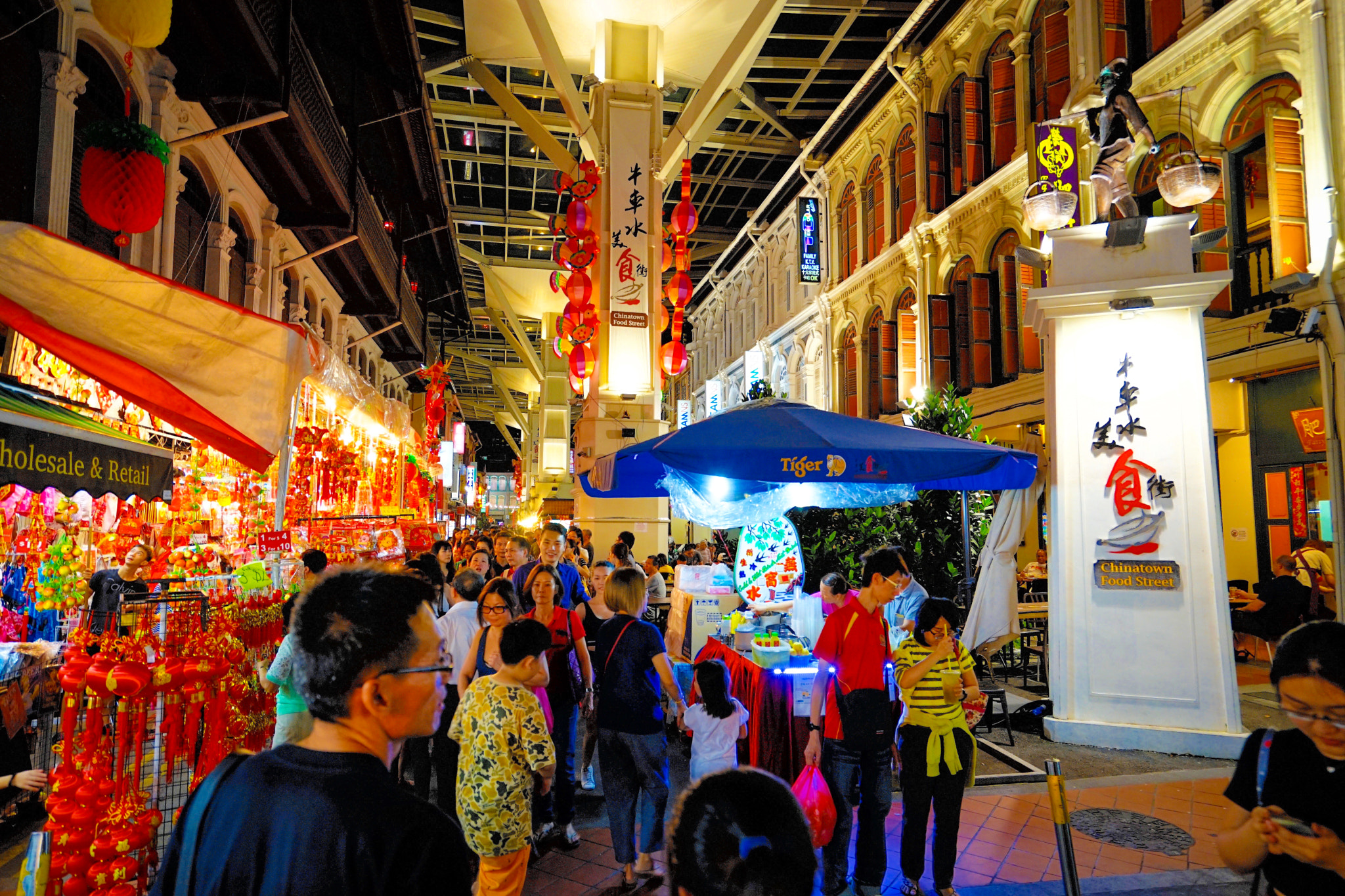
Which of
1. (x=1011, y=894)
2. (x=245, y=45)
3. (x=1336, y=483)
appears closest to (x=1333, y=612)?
(x=1336, y=483)

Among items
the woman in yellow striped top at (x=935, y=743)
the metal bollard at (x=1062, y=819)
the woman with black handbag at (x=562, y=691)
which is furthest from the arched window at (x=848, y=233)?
the metal bollard at (x=1062, y=819)

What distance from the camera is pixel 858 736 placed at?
4621 mm

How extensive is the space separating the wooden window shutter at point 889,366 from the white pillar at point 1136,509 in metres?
13.2

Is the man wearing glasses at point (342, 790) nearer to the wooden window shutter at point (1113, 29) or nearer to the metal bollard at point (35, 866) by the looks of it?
the metal bollard at point (35, 866)

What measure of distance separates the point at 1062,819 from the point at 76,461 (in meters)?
4.75

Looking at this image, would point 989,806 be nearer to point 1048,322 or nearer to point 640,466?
point 640,466

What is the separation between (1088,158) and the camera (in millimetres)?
14039

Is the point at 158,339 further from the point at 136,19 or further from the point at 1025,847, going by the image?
the point at 1025,847

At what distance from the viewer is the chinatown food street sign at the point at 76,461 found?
3555 mm

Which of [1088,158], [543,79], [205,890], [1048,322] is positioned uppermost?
[543,79]

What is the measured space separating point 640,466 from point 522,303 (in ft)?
71.3

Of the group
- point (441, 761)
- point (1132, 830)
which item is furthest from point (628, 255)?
point (1132, 830)

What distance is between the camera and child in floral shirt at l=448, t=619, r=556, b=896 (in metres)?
3.55

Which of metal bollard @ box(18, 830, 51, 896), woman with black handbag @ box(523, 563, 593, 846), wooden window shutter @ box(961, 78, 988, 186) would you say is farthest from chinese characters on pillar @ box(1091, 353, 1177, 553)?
wooden window shutter @ box(961, 78, 988, 186)
